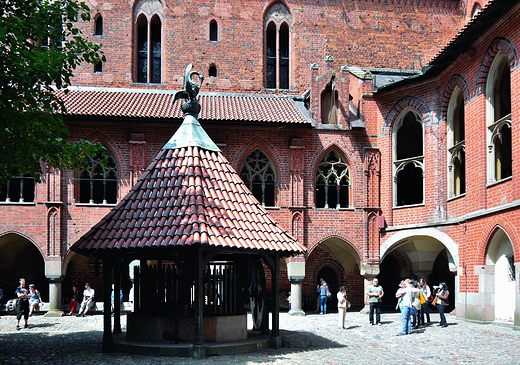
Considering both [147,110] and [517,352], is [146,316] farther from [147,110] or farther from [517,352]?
[147,110]

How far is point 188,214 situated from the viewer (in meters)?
11.8

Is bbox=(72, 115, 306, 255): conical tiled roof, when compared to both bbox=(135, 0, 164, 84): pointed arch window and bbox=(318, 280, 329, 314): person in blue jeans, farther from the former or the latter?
bbox=(135, 0, 164, 84): pointed arch window

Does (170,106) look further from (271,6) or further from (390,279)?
(390,279)

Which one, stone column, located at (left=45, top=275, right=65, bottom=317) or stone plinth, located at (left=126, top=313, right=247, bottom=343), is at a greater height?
stone plinth, located at (left=126, top=313, right=247, bottom=343)

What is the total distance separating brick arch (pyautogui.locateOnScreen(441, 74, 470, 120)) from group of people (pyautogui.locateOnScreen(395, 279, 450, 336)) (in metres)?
6.26

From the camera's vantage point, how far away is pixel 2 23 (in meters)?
11.3

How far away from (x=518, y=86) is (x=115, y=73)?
16674mm

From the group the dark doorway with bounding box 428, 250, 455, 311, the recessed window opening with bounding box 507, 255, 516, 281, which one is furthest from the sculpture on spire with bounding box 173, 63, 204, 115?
the dark doorway with bounding box 428, 250, 455, 311

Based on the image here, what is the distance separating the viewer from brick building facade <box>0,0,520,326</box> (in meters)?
18.8

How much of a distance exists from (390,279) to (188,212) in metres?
17.3

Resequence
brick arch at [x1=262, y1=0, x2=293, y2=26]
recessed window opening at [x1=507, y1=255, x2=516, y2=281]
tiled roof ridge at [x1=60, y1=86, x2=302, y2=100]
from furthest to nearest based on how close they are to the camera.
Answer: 1. brick arch at [x1=262, y1=0, x2=293, y2=26]
2. tiled roof ridge at [x1=60, y1=86, x2=302, y2=100]
3. recessed window opening at [x1=507, y1=255, x2=516, y2=281]

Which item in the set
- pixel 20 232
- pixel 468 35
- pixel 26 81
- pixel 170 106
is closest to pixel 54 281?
pixel 20 232

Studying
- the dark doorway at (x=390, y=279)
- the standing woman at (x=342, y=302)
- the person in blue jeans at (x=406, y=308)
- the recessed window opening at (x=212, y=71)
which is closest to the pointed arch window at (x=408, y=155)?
the dark doorway at (x=390, y=279)

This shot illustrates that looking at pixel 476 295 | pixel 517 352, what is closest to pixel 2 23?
pixel 517 352
